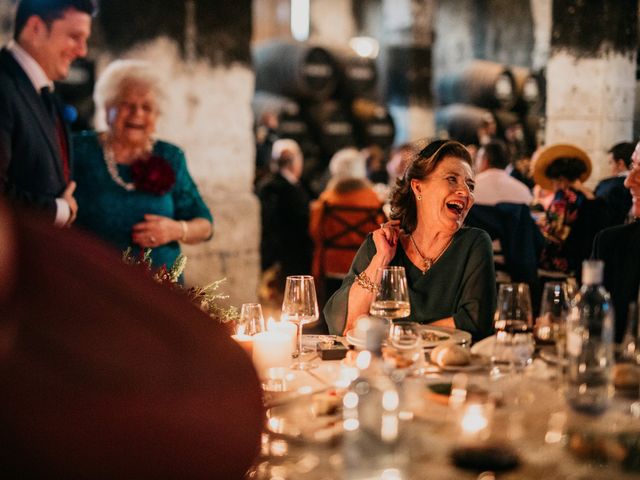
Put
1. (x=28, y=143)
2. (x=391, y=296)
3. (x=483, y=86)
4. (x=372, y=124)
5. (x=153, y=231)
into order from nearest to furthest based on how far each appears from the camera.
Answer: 1. (x=391, y=296)
2. (x=28, y=143)
3. (x=153, y=231)
4. (x=372, y=124)
5. (x=483, y=86)

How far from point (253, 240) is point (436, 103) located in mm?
7046

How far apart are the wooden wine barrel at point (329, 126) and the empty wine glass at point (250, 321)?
7.58 metres

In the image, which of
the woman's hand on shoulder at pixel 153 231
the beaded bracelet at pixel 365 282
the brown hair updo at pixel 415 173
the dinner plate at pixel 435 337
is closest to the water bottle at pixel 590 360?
the dinner plate at pixel 435 337

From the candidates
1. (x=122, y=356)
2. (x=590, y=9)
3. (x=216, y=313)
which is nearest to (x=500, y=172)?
(x=590, y=9)

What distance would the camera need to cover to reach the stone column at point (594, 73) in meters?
5.65

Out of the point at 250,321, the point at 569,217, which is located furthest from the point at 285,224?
the point at 250,321

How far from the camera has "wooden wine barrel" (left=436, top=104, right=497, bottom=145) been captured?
1061 centimetres

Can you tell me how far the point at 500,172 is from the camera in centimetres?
510

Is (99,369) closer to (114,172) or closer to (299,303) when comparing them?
(299,303)

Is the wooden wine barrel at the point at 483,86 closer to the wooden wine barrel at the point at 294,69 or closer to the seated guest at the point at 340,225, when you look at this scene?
the wooden wine barrel at the point at 294,69

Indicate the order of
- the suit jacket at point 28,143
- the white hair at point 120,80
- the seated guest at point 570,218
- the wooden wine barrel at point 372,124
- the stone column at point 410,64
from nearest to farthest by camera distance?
the suit jacket at point 28,143 < the white hair at point 120,80 < the seated guest at point 570,218 < the wooden wine barrel at point 372,124 < the stone column at point 410,64

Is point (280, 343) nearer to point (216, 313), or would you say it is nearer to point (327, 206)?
point (216, 313)

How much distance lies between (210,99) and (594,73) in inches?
112

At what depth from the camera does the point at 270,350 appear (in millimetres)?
1896
